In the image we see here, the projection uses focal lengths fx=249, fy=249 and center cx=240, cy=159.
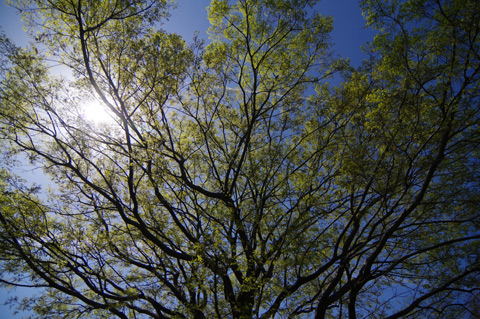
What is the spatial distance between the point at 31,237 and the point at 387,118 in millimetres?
9894

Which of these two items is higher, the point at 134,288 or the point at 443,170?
the point at 443,170

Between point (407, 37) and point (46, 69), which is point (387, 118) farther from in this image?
point (46, 69)

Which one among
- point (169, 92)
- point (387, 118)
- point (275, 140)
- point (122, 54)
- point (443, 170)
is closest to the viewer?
point (387, 118)

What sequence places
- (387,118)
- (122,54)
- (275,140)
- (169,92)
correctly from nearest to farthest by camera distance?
(387,118)
(122,54)
(169,92)
(275,140)

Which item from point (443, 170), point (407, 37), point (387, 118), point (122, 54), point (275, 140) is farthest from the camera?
point (275, 140)

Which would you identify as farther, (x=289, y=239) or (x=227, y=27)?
(x=227, y=27)

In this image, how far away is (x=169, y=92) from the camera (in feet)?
24.3

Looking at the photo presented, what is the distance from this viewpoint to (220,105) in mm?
8805

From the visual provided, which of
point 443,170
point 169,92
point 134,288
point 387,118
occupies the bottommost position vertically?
point 134,288

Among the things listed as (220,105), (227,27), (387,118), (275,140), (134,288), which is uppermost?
(227,27)

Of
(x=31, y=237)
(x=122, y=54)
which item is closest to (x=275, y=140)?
(x=122, y=54)

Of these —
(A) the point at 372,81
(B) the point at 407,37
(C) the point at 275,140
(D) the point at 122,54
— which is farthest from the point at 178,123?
(B) the point at 407,37

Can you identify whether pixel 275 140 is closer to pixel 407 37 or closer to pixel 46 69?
pixel 407 37

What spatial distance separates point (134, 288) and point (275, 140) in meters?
6.42
